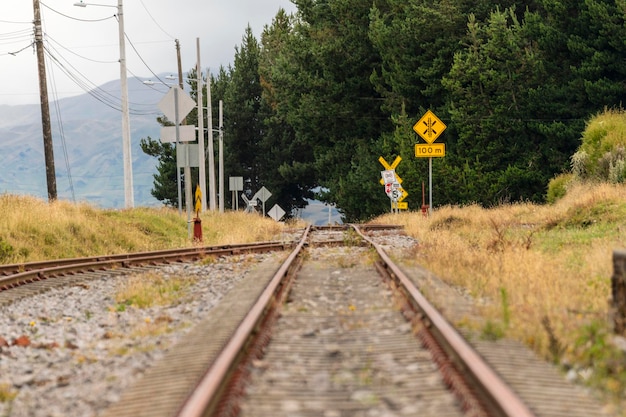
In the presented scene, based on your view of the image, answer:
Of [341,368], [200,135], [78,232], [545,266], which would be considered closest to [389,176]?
[200,135]

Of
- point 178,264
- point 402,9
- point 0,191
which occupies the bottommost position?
point 178,264

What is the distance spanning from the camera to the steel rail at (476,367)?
4324 mm

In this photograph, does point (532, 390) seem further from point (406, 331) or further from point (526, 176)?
point (526, 176)

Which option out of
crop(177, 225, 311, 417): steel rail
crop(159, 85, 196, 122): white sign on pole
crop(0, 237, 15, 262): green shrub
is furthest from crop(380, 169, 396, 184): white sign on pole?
crop(177, 225, 311, 417): steel rail

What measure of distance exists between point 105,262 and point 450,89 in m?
30.5

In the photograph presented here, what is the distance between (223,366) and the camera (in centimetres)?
535

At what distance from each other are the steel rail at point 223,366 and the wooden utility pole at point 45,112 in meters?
20.7

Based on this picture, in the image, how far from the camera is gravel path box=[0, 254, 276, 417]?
561 cm

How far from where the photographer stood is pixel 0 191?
21.3m

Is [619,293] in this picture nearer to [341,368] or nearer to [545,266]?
[341,368]

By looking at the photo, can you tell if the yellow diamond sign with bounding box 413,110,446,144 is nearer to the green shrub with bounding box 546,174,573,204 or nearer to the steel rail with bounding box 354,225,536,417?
the green shrub with bounding box 546,174,573,204

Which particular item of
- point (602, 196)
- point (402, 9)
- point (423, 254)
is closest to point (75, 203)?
point (423, 254)

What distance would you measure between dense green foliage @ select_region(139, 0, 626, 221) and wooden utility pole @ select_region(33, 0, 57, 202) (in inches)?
787

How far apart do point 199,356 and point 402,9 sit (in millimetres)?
46983
